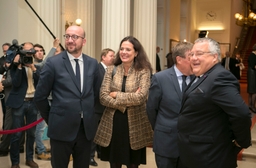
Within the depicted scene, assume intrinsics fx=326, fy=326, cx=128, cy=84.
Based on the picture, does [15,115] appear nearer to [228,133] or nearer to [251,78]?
[228,133]

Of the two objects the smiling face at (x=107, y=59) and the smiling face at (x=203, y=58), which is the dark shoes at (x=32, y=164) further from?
the smiling face at (x=203, y=58)

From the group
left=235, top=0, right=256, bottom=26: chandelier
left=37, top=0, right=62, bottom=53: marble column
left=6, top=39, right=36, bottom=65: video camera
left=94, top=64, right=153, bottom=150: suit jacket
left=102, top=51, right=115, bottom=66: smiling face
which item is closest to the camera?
left=94, top=64, right=153, bottom=150: suit jacket

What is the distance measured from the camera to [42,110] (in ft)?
9.88

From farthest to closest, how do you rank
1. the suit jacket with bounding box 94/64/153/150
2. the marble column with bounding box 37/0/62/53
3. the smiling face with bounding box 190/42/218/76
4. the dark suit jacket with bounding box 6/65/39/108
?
1. the marble column with bounding box 37/0/62/53
2. the dark suit jacket with bounding box 6/65/39/108
3. the suit jacket with bounding box 94/64/153/150
4. the smiling face with bounding box 190/42/218/76

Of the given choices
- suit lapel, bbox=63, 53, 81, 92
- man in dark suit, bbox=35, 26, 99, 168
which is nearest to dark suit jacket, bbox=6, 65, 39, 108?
man in dark suit, bbox=35, 26, 99, 168

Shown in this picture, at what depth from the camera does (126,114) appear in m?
3.33

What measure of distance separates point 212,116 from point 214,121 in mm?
36

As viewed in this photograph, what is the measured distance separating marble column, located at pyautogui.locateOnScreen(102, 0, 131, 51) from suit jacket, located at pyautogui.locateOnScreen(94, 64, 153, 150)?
3090 millimetres

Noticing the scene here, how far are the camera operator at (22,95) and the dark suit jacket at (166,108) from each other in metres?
1.80

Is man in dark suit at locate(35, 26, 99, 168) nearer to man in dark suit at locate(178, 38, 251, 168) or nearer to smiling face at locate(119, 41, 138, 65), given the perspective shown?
smiling face at locate(119, 41, 138, 65)

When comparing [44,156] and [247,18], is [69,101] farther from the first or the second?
[247,18]

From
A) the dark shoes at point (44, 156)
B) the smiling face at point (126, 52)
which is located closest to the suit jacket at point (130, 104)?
the smiling face at point (126, 52)

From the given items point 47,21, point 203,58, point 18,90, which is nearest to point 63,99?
point 203,58

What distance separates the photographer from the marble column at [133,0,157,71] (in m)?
7.85
